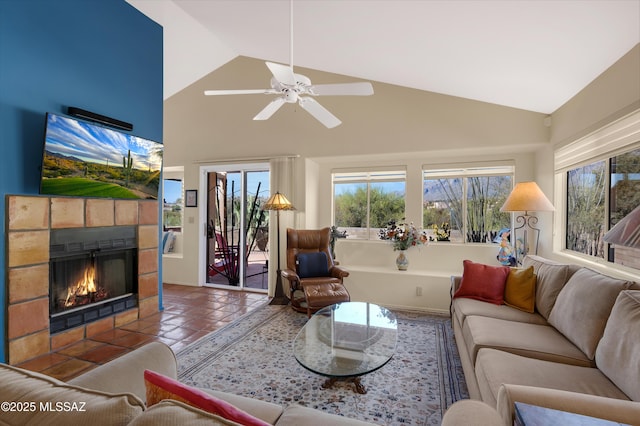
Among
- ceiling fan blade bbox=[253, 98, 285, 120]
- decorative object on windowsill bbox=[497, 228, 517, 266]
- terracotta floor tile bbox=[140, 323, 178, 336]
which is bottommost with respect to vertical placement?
terracotta floor tile bbox=[140, 323, 178, 336]

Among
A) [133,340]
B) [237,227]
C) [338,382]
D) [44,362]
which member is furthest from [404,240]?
[44,362]

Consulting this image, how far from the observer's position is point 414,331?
3273mm

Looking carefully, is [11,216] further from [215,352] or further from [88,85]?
[215,352]

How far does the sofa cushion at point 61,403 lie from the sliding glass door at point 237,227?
4.31 metres

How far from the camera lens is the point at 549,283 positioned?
2371 millimetres

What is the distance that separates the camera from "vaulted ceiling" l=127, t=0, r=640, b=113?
1968 millimetres

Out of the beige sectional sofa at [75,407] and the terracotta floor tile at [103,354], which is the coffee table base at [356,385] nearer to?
the beige sectional sofa at [75,407]

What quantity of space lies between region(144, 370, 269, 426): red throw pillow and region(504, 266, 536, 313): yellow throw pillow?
8.58 ft

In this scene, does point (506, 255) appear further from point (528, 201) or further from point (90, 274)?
point (90, 274)

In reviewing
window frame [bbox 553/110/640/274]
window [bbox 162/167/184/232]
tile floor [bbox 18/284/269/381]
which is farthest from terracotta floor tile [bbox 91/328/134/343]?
window frame [bbox 553/110/640/274]

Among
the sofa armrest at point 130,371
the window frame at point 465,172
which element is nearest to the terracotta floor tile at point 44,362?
the sofa armrest at point 130,371

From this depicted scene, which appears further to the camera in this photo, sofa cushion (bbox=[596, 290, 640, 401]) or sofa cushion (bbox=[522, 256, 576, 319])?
sofa cushion (bbox=[522, 256, 576, 319])

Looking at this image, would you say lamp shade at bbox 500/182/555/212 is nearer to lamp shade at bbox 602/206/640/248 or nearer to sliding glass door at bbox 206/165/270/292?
lamp shade at bbox 602/206/640/248

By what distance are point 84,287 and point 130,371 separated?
98.7 inches
